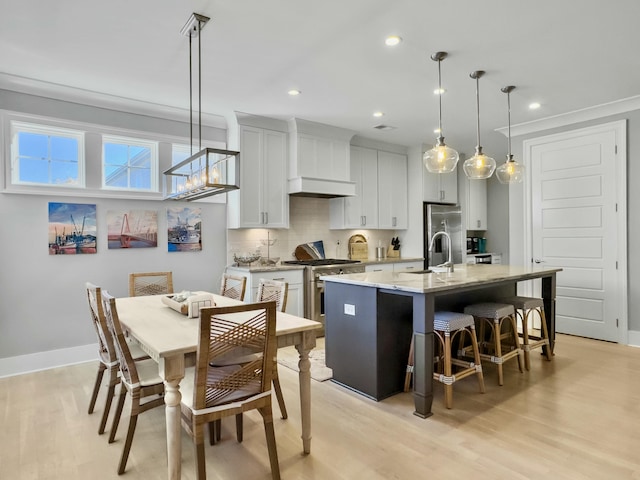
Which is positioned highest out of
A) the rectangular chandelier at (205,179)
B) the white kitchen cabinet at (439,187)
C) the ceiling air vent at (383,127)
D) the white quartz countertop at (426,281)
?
the ceiling air vent at (383,127)

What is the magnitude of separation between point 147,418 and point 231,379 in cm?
125

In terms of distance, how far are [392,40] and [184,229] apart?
308 centimetres

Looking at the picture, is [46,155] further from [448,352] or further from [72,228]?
[448,352]

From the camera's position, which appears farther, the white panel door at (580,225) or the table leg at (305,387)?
the white panel door at (580,225)

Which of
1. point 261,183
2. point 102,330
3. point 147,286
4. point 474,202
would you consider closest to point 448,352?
point 102,330

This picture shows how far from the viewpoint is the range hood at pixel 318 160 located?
16.5 ft

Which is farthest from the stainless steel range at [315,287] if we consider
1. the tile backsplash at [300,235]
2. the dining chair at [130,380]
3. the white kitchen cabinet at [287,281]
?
the dining chair at [130,380]

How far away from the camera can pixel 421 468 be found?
7.04 feet

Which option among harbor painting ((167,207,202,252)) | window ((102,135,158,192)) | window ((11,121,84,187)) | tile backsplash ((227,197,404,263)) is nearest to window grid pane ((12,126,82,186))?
window ((11,121,84,187))

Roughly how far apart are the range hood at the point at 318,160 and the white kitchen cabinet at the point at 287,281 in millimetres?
1083

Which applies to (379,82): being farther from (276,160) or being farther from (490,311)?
(490,311)

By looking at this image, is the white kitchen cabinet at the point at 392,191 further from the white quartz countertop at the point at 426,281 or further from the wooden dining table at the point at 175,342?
the wooden dining table at the point at 175,342

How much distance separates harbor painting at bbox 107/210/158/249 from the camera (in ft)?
13.8

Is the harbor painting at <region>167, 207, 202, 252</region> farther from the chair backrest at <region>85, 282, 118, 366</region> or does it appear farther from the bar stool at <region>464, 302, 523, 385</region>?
the bar stool at <region>464, 302, 523, 385</region>
